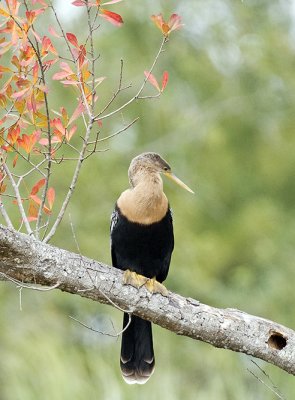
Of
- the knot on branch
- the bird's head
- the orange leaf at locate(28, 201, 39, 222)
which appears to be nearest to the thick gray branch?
the knot on branch

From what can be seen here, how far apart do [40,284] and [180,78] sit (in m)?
10.1

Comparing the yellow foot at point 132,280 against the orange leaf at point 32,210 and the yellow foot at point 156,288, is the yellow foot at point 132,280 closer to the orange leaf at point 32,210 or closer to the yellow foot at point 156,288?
the yellow foot at point 156,288

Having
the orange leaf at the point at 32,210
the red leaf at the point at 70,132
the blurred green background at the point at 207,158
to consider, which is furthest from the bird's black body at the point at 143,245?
the blurred green background at the point at 207,158

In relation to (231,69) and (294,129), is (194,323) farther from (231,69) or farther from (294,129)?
(294,129)

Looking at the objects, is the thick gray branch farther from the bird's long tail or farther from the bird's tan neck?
the bird's long tail

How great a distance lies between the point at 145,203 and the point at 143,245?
0.26 metres

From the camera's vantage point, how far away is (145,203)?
488 cm

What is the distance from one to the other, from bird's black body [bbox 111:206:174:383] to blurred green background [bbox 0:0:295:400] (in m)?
4.26

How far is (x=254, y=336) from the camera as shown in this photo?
13.1 feet

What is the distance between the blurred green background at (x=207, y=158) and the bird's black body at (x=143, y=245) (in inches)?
175

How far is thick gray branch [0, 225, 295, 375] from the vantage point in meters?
3.76

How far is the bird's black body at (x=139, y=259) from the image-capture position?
497 centimetres

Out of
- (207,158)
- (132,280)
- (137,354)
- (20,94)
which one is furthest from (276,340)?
(207,158)

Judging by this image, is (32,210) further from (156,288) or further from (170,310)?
(170,310)
